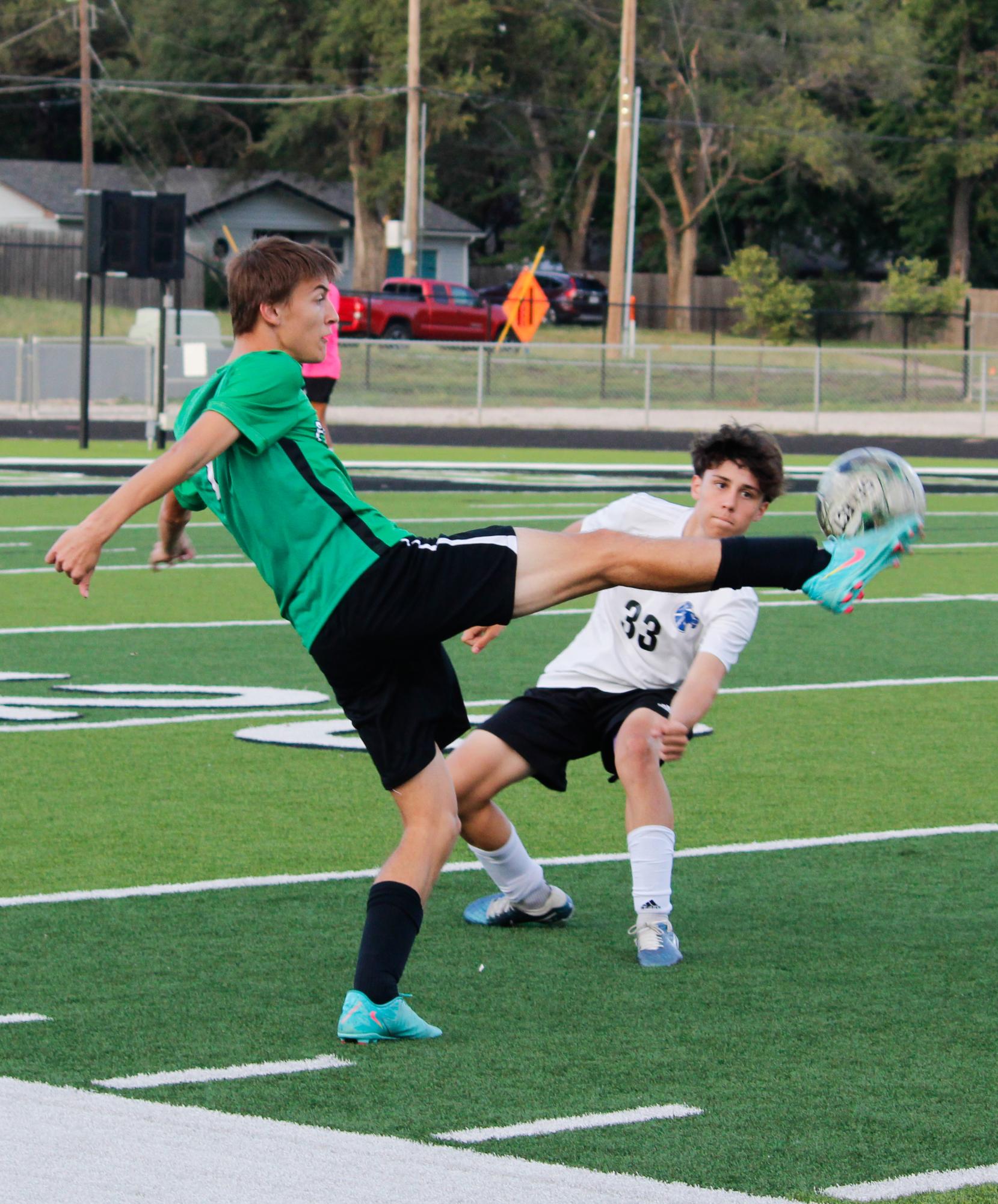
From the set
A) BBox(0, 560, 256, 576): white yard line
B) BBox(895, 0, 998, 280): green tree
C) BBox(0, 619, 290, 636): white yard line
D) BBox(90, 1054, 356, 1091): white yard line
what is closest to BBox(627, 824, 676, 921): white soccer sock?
BBox(90, 1054, 356, 1091): white yard line

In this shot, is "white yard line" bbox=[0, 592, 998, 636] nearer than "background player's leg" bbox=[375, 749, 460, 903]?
No

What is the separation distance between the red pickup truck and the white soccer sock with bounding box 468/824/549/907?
141ft

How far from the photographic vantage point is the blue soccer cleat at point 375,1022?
441 cm

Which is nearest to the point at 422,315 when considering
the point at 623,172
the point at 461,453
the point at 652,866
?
the point at 623,172

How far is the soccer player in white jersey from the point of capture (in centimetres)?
526

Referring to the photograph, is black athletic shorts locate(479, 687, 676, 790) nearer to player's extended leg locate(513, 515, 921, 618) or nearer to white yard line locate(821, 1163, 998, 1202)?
player's extended leg locate(513, 515, 921, 618)

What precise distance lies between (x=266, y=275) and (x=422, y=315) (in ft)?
147

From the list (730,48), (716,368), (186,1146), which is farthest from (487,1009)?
(730,48)

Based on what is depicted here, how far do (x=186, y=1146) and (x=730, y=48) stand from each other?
217 feet

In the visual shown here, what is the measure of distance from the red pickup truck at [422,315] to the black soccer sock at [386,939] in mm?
43809

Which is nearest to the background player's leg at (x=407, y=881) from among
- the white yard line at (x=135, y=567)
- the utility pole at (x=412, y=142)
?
the white yard line at (x=135, y=567)

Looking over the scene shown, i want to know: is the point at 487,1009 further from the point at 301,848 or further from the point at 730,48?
the point at 730,48

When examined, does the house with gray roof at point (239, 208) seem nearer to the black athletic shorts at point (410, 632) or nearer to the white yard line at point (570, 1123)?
the black athletic shorts at point (410, 632)

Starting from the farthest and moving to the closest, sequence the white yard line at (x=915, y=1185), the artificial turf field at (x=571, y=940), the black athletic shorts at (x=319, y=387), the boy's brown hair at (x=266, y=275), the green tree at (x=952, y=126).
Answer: the green tree at (x=952, y=126)
the black athletic shorts at (x=319, y=387)
the boy's brown hair at (x=266, y=275)
the artificial turf field at (x=571, y=940)
the white yard line at (x=915, y=1185)
